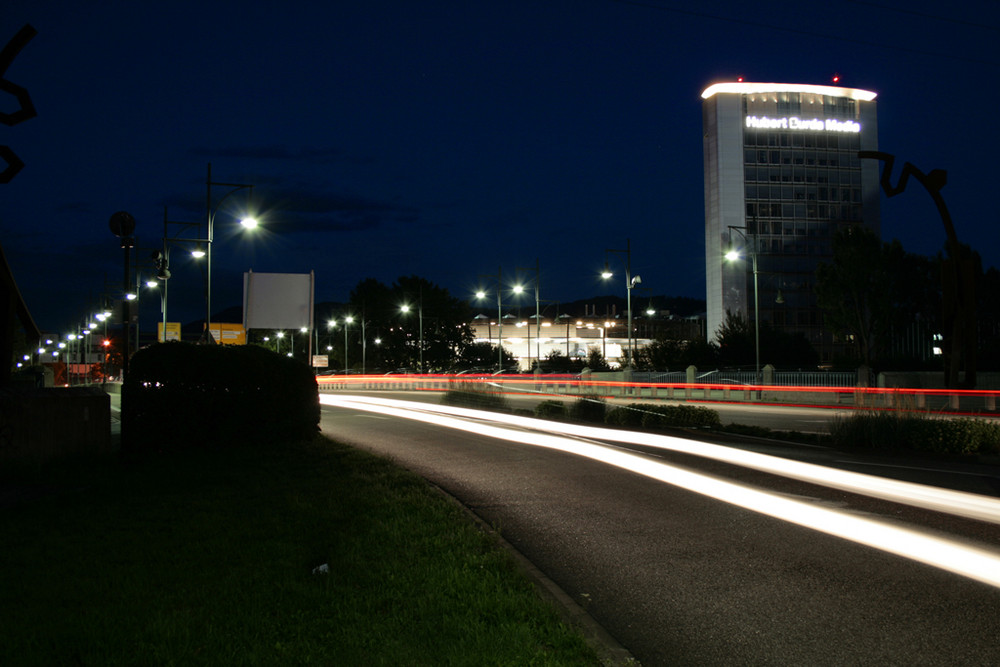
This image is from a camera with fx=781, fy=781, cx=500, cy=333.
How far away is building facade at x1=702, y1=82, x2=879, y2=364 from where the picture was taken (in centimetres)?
10812

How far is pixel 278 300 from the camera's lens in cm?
2125

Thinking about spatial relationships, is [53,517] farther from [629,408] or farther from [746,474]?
[629,408]

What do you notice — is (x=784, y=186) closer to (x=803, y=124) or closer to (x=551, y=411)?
(x=803, y=124)

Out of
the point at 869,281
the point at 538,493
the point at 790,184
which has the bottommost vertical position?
the point at 538,493

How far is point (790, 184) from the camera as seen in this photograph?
112 metres

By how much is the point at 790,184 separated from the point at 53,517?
115m

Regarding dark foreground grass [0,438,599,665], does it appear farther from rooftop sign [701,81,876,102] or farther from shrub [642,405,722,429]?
rooftop sign [701,81,876,102]

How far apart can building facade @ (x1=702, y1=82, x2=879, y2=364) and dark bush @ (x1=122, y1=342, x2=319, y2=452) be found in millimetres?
97032

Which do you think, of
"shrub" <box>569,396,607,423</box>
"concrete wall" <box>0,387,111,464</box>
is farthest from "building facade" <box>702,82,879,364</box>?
"concrete wall" <box>0,387,111,464</box>

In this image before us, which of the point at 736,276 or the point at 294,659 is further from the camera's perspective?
the point at 736,276

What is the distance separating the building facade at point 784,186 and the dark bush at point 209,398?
9703cm

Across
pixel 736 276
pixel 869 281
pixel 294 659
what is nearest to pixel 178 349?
pixel 294 659

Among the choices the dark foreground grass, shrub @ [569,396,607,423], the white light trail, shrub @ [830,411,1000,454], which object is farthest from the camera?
shrub @ [569,396,607,423]

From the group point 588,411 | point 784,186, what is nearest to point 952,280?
point 588,411
